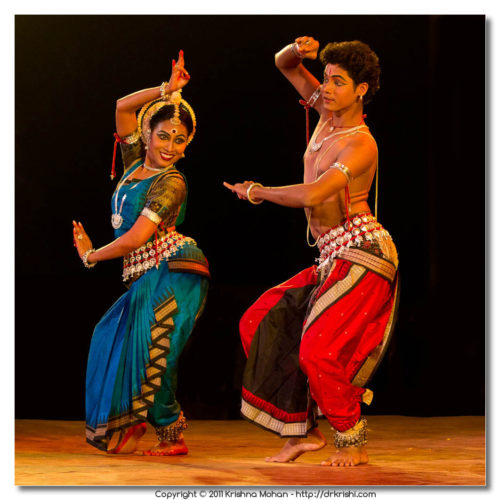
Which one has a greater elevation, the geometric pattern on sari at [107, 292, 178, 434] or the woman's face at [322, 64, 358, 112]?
the woman's face at [322, 64, 358, 112]

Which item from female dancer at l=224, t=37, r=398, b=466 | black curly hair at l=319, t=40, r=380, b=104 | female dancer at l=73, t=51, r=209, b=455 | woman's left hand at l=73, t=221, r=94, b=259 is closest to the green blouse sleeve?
female dancer at l=73, t=51, r=209, b=455

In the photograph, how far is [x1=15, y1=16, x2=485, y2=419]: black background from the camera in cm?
495

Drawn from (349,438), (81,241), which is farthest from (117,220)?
(349,438)

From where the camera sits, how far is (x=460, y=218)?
5.17m

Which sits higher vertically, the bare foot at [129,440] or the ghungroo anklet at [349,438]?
the ghungroo anklet at [349,438]

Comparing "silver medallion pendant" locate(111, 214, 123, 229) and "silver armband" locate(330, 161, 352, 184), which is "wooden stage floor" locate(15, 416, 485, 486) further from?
"silver armband" locate(330, 161, 352, 184)

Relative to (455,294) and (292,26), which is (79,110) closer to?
(292,26)

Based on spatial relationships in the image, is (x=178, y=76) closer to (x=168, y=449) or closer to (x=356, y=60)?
(x=356, y=60)

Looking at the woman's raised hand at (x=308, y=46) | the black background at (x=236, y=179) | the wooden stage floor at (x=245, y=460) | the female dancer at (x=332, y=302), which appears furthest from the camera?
the black background at (x=236, y=179)

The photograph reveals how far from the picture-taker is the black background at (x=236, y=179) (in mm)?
4945

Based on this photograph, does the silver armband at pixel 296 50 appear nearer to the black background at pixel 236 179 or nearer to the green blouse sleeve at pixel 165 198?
the black background at pixel 236 179

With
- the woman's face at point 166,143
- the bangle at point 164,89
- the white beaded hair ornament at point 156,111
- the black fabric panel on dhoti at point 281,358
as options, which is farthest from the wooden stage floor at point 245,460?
the bangle at point 164,89

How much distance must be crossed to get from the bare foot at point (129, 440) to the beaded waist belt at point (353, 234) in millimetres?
1077

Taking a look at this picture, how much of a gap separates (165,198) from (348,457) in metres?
1.27
